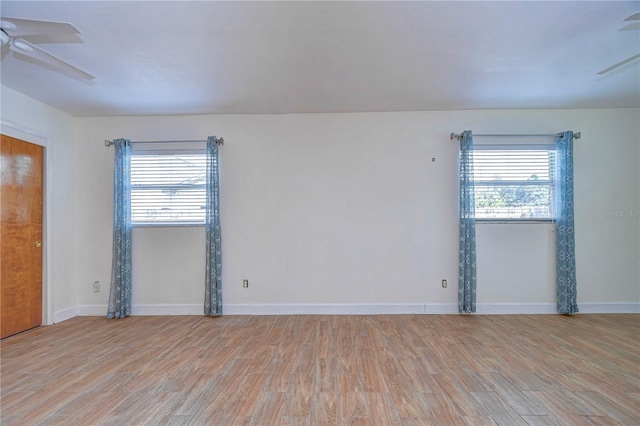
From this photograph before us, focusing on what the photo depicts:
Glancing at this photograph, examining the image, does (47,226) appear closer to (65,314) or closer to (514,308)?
(65,314)

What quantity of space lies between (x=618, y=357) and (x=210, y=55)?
15.2 ft

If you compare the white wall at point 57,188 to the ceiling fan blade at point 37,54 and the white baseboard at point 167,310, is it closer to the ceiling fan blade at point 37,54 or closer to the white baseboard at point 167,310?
the white baseboard at point 167,310

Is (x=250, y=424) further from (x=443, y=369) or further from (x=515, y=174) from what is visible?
(x=515, y=174)

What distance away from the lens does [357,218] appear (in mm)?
4426

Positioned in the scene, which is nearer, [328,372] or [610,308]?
[328,372]

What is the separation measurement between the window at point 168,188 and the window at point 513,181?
3856mm

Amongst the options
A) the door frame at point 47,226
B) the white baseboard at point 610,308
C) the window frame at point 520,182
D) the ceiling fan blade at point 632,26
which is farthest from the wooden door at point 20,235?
the white baseboard at point 610,308

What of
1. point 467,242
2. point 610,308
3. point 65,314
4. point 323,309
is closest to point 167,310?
point 65,314

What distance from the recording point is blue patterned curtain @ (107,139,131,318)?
4.27 m

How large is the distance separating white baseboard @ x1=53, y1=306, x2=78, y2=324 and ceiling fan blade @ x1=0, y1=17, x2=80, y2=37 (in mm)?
3556

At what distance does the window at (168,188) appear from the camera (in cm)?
444

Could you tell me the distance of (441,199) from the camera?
173 inches

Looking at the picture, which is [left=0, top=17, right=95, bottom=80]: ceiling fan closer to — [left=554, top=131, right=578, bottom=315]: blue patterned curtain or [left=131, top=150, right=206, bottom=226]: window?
[left=131, top=150, right=206, bottom=226]: window

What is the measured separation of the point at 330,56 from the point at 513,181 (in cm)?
315
